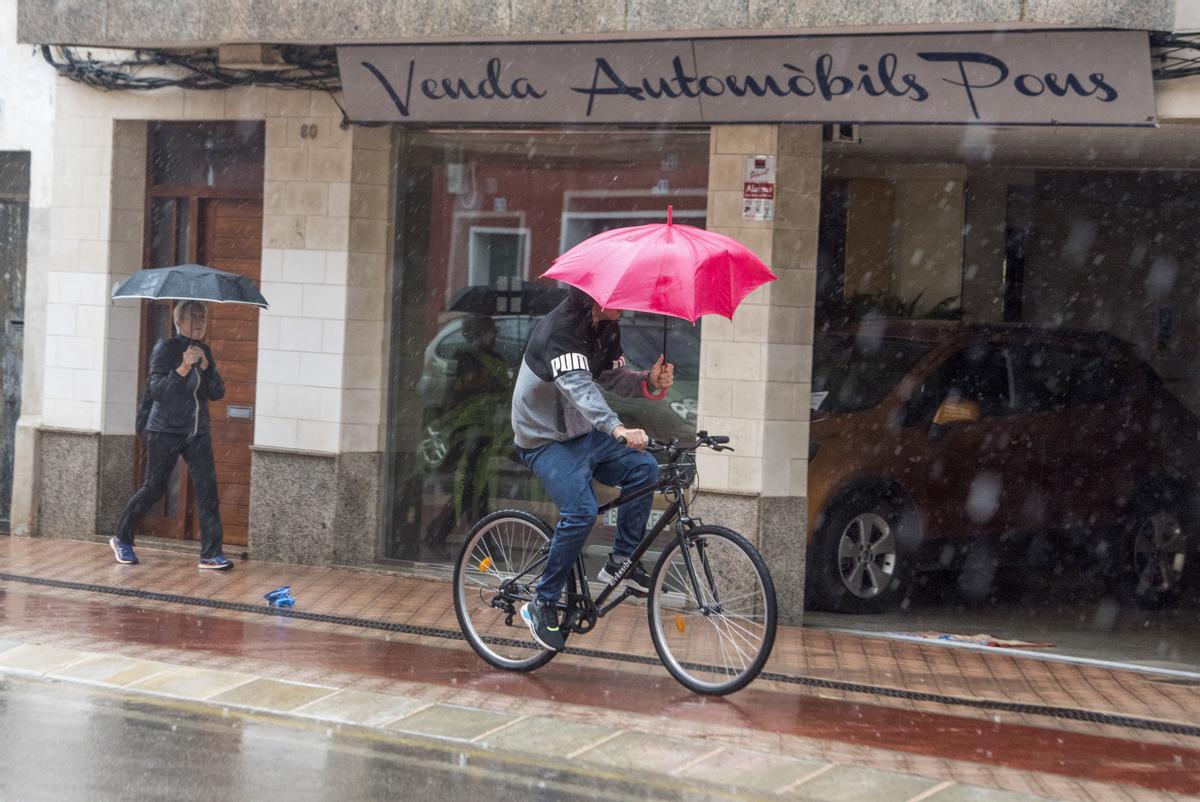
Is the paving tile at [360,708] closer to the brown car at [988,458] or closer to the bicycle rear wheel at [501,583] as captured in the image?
the bicycle rear wheel at [501,583]

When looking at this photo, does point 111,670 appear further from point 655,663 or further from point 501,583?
point 655,663

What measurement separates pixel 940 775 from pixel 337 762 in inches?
92.4

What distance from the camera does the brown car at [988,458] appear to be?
426 inches

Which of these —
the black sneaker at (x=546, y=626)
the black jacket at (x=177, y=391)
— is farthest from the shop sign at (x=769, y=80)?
the black sneaker at (x=546, y=626)

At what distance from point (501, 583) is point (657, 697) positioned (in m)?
1.02

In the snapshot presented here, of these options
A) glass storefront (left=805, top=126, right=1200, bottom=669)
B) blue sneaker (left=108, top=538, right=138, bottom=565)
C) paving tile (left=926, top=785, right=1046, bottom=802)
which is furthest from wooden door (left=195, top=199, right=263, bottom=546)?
paving tile (left=926, top=785, right=1046, bottom=802)

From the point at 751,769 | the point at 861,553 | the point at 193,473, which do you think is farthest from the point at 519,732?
the point at 193,473

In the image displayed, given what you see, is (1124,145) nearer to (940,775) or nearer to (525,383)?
(525,383)

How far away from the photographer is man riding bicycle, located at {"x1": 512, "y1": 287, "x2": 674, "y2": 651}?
7.80m

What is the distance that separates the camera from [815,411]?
10922 mm

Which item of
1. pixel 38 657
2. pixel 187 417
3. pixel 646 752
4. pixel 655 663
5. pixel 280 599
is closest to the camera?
pixel 646 752

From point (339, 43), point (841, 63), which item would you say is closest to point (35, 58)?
point (339, 43)

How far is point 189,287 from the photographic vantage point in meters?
10.7

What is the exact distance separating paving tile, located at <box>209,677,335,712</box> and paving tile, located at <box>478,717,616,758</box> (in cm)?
101
